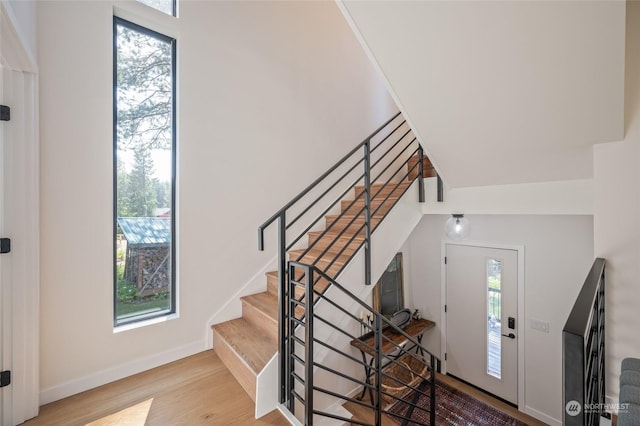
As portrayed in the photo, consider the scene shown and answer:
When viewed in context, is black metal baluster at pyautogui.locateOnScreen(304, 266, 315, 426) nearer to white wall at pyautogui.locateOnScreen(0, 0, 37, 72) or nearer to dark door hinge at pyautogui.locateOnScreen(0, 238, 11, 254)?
dark door hinge at pyautogui.locateOnScreen(0, 238, 11, 254)

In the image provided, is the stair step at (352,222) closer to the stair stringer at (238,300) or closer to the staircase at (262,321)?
the staircase at (262,321)

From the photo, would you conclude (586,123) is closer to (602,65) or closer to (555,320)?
(602,65)

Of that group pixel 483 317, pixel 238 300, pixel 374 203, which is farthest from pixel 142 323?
pixel 483 317

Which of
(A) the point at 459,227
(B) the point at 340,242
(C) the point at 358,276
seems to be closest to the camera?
(C) the point at 358,276

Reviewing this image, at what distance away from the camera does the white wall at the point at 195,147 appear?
1.85m

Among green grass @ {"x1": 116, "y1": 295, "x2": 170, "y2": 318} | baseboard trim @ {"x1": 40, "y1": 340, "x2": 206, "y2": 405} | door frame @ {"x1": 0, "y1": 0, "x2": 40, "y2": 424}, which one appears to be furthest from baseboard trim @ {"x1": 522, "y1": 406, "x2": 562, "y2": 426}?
door frame @ {"x1": 0, "y1": 0, "x2": 40, "y2": 424}

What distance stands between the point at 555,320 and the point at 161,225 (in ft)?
15.0

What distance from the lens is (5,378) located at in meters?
1.58

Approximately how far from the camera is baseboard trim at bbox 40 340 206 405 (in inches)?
72.4

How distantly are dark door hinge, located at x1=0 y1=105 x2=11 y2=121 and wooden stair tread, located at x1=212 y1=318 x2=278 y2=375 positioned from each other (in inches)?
77.9

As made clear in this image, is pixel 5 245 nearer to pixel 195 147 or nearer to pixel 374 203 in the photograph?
pixel 195 147

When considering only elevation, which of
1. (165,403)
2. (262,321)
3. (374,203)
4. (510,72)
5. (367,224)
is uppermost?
(510,72)

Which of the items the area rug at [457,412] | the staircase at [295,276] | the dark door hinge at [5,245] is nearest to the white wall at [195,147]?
the dark door hinge at [5,245]

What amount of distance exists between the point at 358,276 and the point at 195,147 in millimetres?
1783
